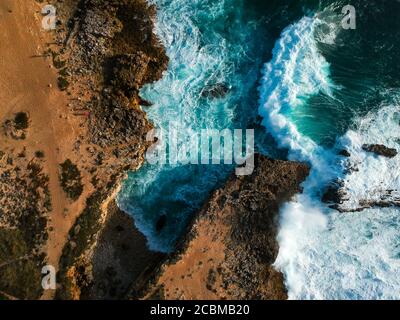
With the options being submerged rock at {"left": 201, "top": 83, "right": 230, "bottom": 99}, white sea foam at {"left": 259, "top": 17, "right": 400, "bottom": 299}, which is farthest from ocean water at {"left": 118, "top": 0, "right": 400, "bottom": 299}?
submerged rock at {"left": 201, "top": 83, "right": 230, "bottom": 99}

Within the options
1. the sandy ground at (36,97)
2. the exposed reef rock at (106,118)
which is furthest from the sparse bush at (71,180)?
the exposed reef rock at (106,118)

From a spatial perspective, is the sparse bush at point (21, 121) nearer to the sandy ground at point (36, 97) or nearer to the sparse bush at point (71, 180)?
the sandy ground at point (36, 97)

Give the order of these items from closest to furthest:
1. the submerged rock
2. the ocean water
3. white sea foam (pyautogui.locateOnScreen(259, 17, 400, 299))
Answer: white sea foam (pyautogui.locateOnScreen(259, 17, 400, 299)) → the ocean water → the submerged rock

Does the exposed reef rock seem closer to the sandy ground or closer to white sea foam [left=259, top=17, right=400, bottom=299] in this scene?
the sandy ground

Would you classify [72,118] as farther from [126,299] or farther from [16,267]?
[126,299]

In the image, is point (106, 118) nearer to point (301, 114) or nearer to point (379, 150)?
point (301, 114)

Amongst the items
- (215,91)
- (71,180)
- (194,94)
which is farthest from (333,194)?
(71,180)

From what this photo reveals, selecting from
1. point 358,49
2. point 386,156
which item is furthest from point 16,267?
point 358,49
